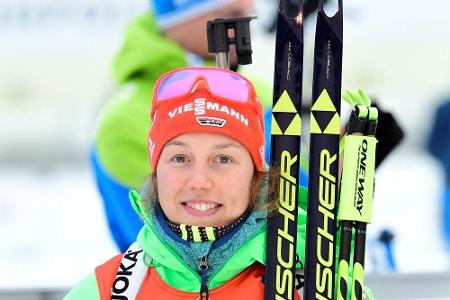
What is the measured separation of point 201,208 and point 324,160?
0.29 meters

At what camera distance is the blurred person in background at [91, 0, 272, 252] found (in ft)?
11.2

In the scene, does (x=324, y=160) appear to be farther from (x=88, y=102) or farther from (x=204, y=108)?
(x=88, y=102)

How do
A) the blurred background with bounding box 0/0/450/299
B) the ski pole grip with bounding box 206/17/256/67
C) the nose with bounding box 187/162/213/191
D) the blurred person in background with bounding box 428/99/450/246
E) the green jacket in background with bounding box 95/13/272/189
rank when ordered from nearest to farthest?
the nose with bounding box 187/162/213/191
the ski pole grip with bounding box 206/17/256/67
the green jacket in background with bounding box 95/13/272/189
the blurred background with bounding box 0/0/450/299
the blurred person in background with bounding box 428/99/450/246

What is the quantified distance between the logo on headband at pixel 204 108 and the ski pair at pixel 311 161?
102 millimetres

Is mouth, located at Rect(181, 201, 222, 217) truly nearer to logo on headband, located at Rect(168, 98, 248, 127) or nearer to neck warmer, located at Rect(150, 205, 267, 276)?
neck warmer, located at Rect(150, 205, 267, 276)

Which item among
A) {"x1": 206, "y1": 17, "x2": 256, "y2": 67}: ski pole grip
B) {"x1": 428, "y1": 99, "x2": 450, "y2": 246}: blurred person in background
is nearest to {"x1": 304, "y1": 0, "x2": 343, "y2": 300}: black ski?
{"x1": 206, "y1": 17, "x2": 256, "y2": 67}: ski pole grip

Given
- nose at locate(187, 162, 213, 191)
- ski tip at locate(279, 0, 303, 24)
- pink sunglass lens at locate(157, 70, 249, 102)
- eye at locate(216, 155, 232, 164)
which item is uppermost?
ski tip at locate(279, 0, 303, 24)

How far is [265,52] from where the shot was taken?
500cm

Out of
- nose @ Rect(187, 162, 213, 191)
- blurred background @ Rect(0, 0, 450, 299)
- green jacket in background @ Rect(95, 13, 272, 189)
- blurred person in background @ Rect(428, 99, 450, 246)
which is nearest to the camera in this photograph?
nose @ Rect(187, 162, 213, 191)

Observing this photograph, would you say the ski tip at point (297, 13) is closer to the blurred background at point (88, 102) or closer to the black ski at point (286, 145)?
the black ski at point (286, 145)

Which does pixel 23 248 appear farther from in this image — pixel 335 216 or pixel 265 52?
pixel 335 216

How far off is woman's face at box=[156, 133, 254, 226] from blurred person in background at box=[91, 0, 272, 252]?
115 cm

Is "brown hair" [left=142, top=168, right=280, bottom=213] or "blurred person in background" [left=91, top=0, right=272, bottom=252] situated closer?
"brown hair" [left=142, top=168, right=280, bottom=213]

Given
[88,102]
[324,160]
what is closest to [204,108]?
[324,160]
